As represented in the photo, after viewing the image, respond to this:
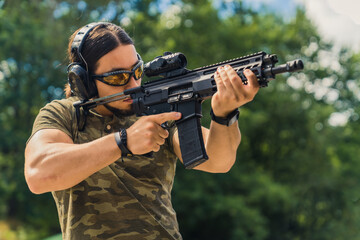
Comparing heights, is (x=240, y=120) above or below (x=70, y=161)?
below

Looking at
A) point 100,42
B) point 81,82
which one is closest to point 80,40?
point 100,42

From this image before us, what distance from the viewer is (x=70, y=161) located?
245cm

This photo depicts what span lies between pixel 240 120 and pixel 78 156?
1987 centimetres

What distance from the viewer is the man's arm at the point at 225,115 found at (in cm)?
244

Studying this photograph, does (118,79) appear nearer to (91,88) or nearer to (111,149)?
(91,88)

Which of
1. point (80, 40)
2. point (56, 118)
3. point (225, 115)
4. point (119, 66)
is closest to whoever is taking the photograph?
point (225, 115)

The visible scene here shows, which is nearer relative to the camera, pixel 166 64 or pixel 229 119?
pixel 229 119

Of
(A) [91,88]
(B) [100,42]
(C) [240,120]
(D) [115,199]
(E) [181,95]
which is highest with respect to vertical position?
(B) [100,42]

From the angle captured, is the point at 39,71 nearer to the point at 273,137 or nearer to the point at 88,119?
the point at 273,137

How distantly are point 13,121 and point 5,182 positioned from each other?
3.03 metres

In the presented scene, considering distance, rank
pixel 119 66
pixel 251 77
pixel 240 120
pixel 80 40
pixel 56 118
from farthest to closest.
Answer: pixel 240 120, pixel 80 40, pixel 119 66, pixel 56 118, pixel 251 77

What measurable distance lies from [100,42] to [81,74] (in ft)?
0.80

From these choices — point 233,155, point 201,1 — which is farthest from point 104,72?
point 201,1

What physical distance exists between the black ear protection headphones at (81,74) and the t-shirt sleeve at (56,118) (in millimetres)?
153
